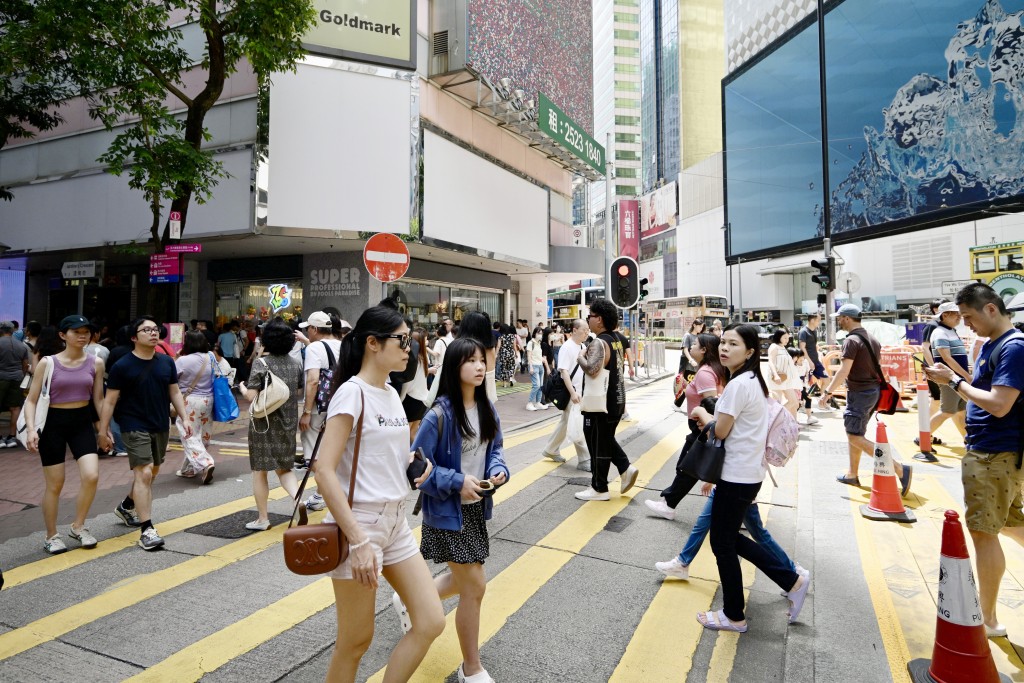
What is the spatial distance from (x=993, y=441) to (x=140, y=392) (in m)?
5.89

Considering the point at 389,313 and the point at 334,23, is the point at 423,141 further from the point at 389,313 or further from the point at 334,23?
the point at 389,313

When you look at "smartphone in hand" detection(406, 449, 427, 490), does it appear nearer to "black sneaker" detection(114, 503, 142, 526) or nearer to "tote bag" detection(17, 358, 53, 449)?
"tote bag" detection(17, 358, 53, 449)

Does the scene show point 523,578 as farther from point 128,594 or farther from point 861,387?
point 861,387

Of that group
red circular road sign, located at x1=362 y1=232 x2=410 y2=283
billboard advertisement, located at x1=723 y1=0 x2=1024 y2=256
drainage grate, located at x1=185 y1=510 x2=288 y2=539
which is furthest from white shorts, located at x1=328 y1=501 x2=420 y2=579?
billboard advertisement, located at x1=723 y1=0 x2=1024 y2=256

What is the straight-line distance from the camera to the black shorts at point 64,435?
4438 mm

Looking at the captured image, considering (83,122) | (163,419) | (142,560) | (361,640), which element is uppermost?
(83,122)

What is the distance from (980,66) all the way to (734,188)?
22077mm

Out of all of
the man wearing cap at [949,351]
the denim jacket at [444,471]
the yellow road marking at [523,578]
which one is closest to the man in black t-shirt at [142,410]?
the yellow road marking at [523,578]

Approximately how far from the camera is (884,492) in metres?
5.30

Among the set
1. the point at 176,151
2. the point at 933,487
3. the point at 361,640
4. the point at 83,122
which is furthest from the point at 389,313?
the point at 83,122

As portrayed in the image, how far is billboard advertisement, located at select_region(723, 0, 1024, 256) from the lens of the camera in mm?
29719

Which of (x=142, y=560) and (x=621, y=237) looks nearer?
(x=142, y=560)

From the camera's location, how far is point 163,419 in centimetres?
483

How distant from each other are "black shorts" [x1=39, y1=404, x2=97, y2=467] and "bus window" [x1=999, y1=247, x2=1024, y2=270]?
21231 mm
